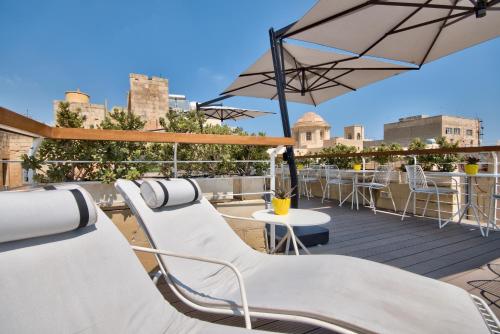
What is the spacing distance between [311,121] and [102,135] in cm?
2682

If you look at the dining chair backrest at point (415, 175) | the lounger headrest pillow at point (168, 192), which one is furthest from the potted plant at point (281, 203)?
the dining chair backrest at point (415, 175)

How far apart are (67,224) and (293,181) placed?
2.59 meters

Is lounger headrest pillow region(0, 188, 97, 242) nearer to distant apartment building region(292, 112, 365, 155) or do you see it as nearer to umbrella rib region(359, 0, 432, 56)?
umbrella rib region(359, 0, 432, 56)

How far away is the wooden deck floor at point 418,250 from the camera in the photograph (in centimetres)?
200

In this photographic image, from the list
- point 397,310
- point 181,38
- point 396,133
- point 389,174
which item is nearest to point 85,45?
point 181,38

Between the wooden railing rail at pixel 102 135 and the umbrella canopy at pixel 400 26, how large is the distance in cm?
158

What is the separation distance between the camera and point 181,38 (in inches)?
1076

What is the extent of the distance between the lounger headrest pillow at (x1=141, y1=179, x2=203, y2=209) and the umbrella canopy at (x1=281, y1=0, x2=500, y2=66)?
7.99ft

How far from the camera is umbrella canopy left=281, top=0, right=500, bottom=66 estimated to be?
301cm

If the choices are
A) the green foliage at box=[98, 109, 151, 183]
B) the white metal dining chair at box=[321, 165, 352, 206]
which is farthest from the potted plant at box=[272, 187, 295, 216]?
the white metal dining chair at box=[321, 165, 352, 206]

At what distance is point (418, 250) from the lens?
313 cm

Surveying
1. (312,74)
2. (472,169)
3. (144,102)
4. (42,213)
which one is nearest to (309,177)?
(312,74)

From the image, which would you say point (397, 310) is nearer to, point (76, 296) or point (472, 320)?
point (472, 320)

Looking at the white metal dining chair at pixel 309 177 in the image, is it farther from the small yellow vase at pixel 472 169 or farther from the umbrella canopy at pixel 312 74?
the small yellow vase at pixel 472 169
